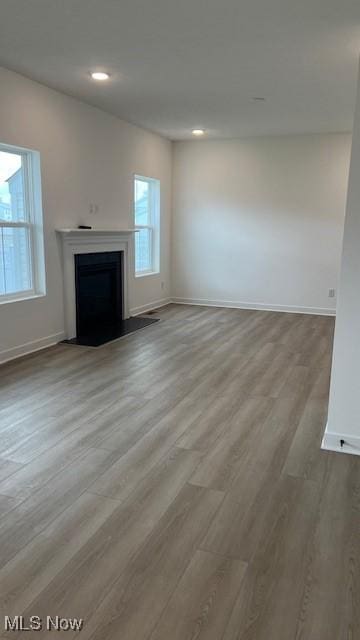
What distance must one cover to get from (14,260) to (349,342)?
11.0 ft

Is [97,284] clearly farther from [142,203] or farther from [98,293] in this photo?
[142,203]

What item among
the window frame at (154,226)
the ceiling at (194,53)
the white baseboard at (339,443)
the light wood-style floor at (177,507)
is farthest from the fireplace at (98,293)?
the white baseboard at (339,443)

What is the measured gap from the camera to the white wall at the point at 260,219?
686 cm

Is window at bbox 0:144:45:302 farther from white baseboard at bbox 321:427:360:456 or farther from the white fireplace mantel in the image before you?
white baseboard at bbox 321:427:360:456

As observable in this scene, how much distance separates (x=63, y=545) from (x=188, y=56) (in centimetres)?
356

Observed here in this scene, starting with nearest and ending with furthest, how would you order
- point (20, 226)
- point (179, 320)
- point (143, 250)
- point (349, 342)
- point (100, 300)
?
point (349, 342) < point (20, 226) < point (100, 300) < point (179, 320) < point (143, 250)

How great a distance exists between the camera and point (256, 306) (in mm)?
7527

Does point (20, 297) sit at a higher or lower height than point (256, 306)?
higher

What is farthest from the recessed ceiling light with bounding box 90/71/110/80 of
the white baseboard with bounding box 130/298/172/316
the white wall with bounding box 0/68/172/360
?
the white baseboard with bounding box 130/298/172/316

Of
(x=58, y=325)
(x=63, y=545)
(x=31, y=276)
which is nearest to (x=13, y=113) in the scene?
(x=31, y=276)

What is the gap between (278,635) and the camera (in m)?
1.49

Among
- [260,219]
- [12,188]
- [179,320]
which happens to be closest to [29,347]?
[12,188]

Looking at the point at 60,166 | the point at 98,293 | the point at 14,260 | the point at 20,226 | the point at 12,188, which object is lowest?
the point at 98,293

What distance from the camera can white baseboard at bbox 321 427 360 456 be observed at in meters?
2.71
